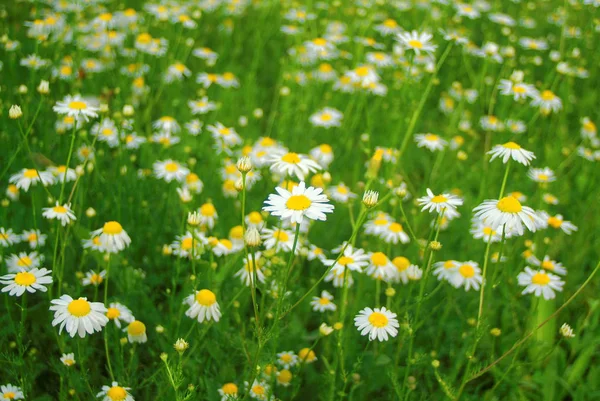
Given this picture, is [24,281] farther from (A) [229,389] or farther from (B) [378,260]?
(B) [378,260]

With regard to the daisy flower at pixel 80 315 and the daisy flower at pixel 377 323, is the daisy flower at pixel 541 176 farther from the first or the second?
the daisy flower at pixel 80 315

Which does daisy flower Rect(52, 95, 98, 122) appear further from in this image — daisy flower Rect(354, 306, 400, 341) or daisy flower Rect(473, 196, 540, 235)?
daisy flower Rect(473, 196, 540, 235)

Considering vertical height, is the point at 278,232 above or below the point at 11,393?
above

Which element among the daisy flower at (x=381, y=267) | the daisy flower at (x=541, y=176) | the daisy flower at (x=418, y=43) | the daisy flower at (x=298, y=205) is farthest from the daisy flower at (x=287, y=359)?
the daisy flower at (x=418, y=43)

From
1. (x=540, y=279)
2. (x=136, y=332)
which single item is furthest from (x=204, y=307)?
(x=540, y=279)

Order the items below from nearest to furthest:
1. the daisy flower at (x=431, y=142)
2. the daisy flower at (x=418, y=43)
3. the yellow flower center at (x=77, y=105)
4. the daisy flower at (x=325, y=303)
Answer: the daisy flower at (x=325, y=303) < the yellow flower center at (x=77, y=105) < the daisy flower at (x=418, y=43) < the daisy flower at (x=431, y=142)
